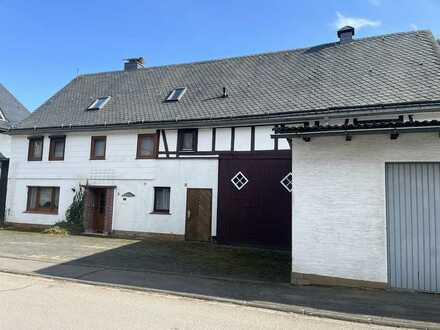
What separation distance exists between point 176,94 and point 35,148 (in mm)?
7910

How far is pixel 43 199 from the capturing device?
18047mm

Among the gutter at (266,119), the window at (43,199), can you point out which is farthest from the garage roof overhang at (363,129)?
the window at (43,199)

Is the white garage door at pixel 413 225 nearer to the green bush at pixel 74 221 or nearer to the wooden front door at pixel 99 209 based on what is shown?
the wooden front door at pixel 99 209

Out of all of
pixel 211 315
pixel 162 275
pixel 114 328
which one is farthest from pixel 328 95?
pixel 114 328

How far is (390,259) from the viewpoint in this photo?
730 centimetres

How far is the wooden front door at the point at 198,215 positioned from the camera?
570 inches

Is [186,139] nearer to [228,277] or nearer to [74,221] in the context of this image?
[74,221]

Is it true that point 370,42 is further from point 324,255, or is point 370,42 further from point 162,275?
point 162,275

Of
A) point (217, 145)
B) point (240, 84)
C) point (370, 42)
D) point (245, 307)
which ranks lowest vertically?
point (245, 307)

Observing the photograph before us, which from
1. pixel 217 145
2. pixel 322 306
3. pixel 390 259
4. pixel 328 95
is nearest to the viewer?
pixel 322 306

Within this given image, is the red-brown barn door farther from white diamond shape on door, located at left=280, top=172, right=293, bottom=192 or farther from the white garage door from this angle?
the white garage door

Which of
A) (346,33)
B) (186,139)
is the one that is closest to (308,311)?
(186,139)

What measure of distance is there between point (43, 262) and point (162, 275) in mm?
3589

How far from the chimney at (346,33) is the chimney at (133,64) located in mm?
11583
